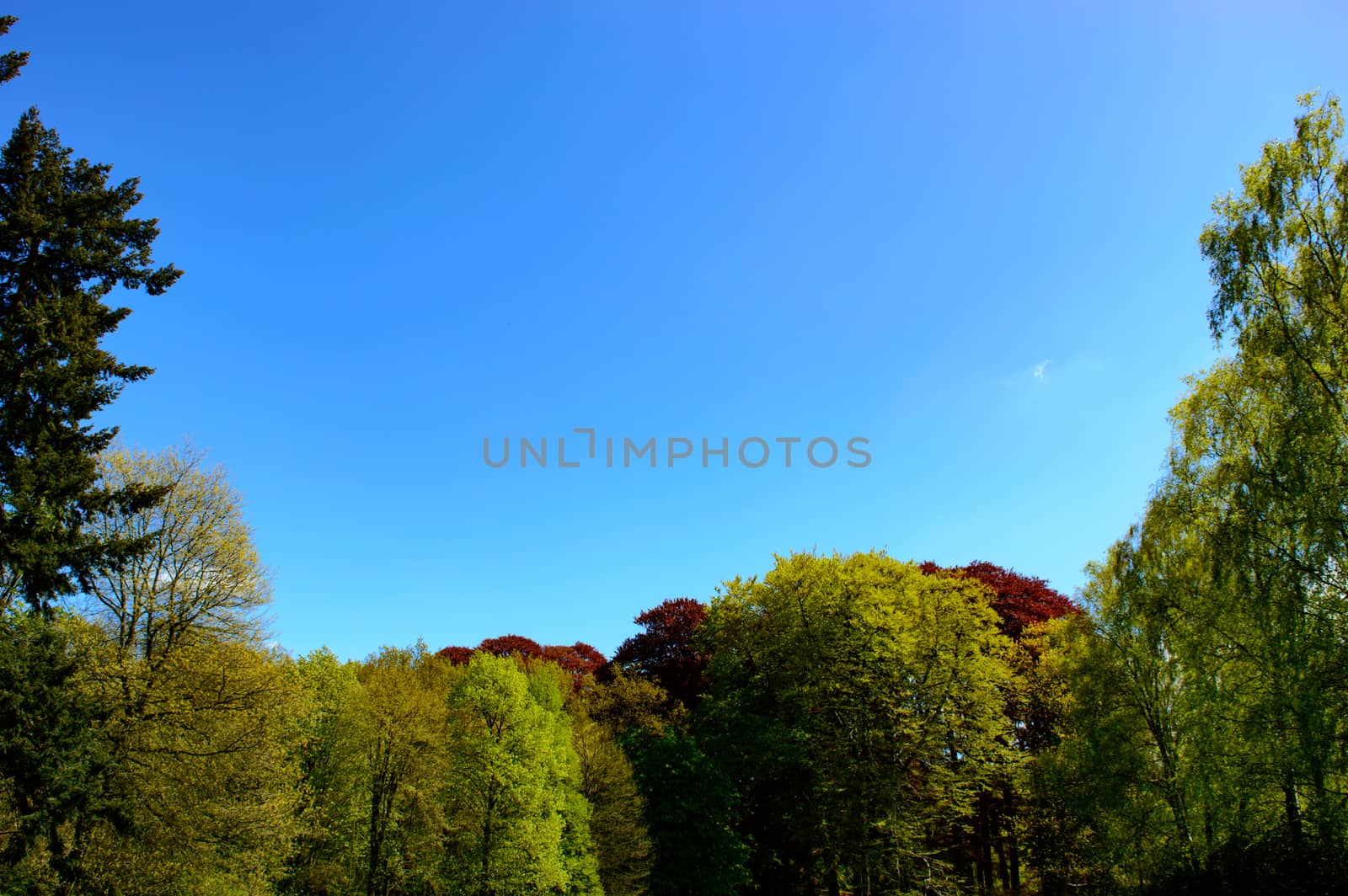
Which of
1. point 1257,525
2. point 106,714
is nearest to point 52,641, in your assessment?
point 106,714

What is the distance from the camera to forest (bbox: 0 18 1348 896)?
18.9 metres

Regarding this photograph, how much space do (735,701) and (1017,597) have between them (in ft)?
82.2

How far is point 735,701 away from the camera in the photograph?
3359 cm

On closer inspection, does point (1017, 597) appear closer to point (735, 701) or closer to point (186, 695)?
point (735, 701)

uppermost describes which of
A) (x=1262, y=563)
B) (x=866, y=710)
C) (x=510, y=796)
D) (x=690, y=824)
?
(x=1262, y=563)

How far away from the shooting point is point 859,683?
3183 cm

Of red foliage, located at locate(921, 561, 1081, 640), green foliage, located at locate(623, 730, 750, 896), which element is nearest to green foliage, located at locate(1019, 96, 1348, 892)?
green foliage, located at locate(623, 730, 750, 896)

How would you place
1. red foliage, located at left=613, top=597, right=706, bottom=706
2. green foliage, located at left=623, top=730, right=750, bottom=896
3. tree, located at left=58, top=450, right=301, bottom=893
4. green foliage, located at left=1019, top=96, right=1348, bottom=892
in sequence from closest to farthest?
green foliage, located at left=1019, top=96, right=1348, bottom=892, tree, located at left=58, top=450, right=301, bottom=893, green foliage, located at left=623, top=730, right=750, bottom=896, red foliage, located at left=613, top=597, right=706, bottom=706

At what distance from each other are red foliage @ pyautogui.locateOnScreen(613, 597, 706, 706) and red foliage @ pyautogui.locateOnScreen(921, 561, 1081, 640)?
1631 centimetres

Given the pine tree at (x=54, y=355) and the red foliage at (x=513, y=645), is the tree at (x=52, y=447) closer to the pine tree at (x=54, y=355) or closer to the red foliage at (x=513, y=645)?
the pine tree at (x=54, y=355)

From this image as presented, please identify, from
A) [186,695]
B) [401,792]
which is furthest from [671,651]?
[186,695]

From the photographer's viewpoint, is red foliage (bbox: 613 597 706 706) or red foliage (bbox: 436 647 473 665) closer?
red foliage (bbox: 613 597 706 706)

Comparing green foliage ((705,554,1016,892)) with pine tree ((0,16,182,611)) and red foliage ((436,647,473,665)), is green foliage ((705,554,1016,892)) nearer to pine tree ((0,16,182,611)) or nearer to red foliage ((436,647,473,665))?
pine tree ((0,16,182,611))

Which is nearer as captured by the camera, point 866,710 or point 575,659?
point 866,710
